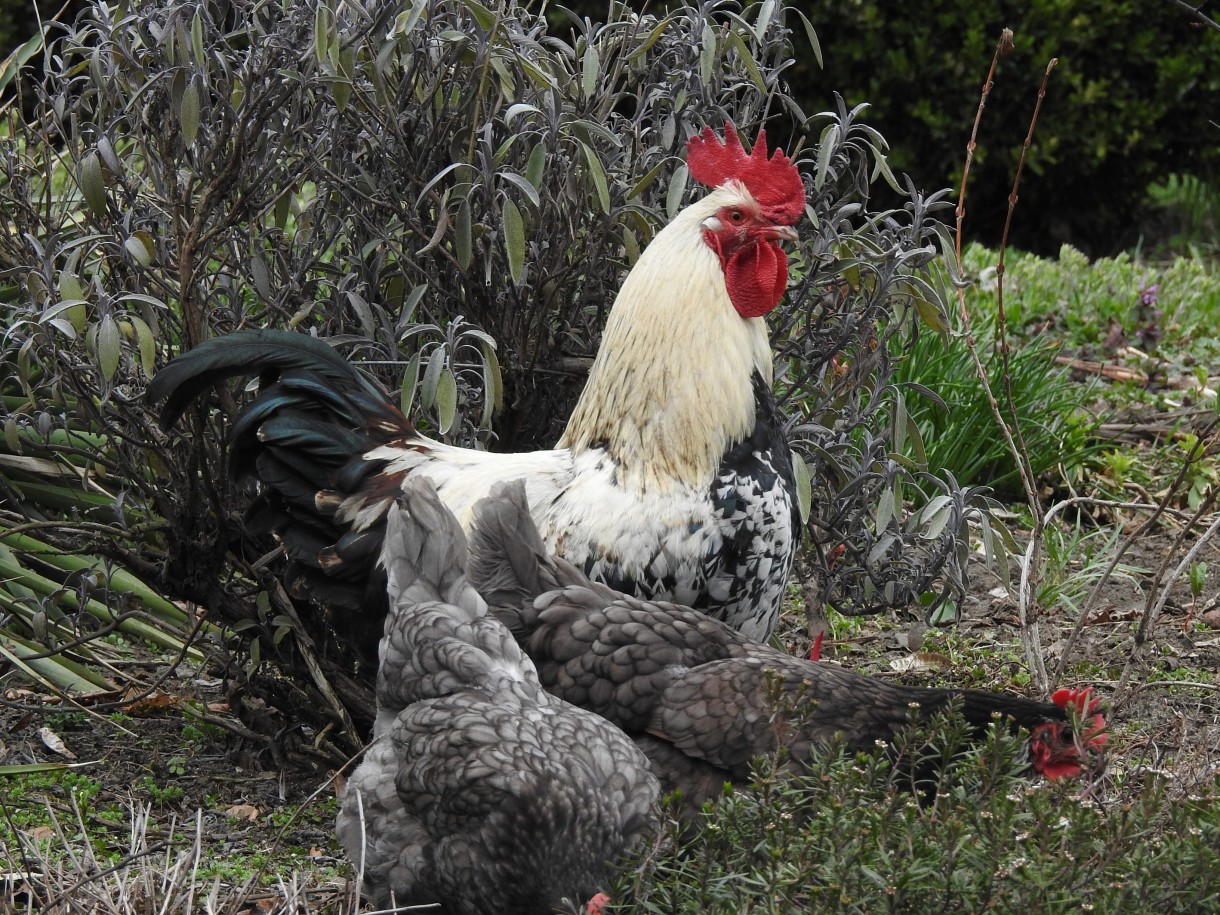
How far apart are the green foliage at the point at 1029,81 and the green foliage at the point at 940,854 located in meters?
8.16

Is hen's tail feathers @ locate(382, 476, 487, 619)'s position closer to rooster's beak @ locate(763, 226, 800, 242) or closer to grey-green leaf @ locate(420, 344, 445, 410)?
grey-green leaf @ locate(420, 344, 445, 410)

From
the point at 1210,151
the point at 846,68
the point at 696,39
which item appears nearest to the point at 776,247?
the point at 696,39

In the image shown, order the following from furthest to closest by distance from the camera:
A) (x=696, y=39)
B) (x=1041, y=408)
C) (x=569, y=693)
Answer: (x=1041, y=408) < (x=696, y=39) < (x=569, y=693)

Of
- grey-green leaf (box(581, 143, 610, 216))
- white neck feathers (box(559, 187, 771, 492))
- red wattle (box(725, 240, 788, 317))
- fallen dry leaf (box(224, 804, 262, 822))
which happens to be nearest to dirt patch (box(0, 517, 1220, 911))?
fallen dry leaf (box(224, 804, 262, 822))

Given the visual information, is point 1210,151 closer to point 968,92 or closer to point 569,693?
point 968,92

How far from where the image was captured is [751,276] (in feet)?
14.0

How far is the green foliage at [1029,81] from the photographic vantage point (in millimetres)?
10453

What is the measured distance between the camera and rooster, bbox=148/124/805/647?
13.5ft

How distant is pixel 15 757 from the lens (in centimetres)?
464

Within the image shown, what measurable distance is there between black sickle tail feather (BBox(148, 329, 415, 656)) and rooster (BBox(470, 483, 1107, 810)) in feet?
1.30

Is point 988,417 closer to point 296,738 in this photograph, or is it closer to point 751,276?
point 751,276

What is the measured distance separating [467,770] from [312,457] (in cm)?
126

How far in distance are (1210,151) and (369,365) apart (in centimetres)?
911

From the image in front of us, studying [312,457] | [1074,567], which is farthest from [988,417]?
[312,457]
